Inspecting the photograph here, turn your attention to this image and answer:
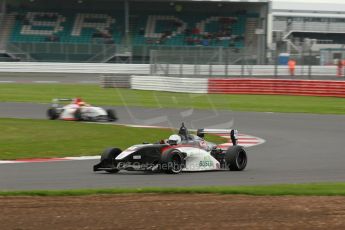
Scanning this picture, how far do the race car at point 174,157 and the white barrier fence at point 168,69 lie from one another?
86.5 feet

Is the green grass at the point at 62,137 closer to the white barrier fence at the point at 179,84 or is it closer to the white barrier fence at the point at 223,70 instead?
the white barrier fence at the point at 179,84

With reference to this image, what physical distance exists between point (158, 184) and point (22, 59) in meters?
42.0

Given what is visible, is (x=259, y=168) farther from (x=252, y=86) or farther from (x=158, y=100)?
(x=252, y=86)

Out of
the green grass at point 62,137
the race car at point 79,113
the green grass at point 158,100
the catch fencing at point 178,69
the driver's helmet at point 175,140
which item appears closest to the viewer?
the driver's helmet at point 175,140

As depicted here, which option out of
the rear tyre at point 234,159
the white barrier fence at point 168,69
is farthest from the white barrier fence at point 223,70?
the rear tyre at point 234,159

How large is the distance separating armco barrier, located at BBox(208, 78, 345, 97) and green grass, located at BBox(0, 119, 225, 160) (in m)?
14.5

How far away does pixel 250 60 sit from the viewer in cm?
4384

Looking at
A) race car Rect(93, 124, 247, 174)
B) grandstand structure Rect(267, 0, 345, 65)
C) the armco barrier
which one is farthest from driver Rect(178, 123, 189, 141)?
grandstand structure Rect(267, 0, 345, 65)

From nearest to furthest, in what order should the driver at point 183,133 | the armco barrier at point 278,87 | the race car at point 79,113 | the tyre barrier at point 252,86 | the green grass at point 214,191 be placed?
the green grass at point 214,191 < the driver at point 183,133 < the race car at point 79,113 < the armco barrier at point 278,87 < the tyre barrier at point 252,86

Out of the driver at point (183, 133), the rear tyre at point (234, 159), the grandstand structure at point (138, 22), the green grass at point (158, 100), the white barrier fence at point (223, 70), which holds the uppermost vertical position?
the grandstand structure at point (138, 22)

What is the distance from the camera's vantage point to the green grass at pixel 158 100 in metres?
29.4

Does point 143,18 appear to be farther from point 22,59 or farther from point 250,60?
point 250,60

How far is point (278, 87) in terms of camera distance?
36125mm

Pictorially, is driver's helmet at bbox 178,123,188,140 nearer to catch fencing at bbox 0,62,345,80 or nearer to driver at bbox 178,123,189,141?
driver at bbox 178,123,189,141
